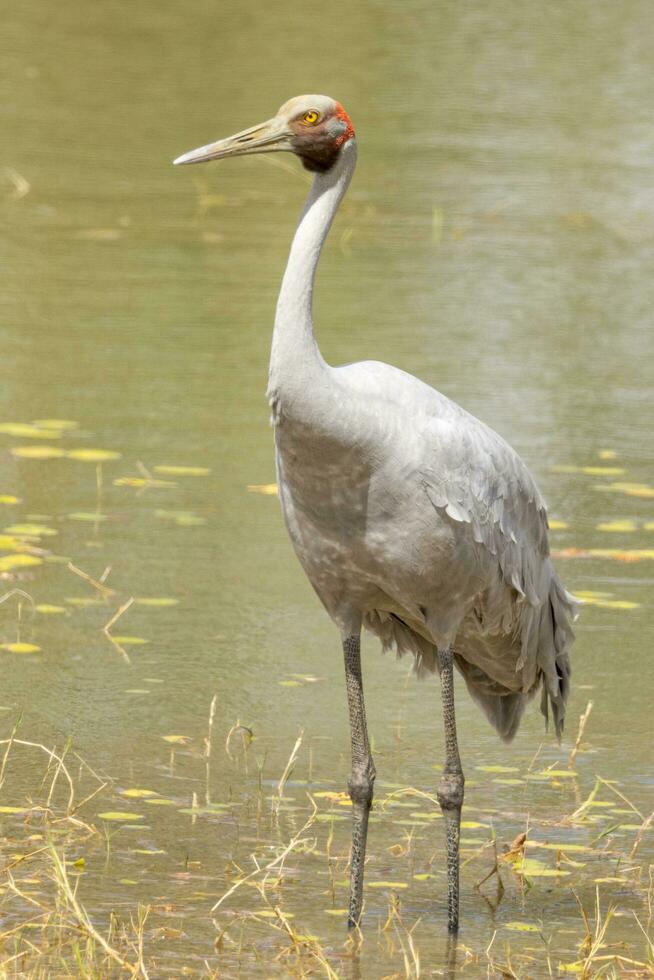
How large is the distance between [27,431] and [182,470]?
2.67ft

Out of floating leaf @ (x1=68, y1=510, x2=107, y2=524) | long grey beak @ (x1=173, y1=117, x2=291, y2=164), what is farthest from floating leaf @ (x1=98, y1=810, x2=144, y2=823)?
floating leaf @ (x1=68, y1=510, x2=107, y2=524)

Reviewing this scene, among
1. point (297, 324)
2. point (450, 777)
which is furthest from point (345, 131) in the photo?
point (450, 777)

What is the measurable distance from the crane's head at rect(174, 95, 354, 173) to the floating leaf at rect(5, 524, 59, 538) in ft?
9.75

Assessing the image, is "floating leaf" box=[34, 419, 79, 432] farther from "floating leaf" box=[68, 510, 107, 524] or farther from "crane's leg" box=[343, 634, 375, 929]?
"crane's leg" box=[343, 634, 375, 929]

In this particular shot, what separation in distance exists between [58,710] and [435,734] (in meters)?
1.12

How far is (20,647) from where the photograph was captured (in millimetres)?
6965

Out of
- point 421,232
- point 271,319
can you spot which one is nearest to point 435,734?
point 271,319

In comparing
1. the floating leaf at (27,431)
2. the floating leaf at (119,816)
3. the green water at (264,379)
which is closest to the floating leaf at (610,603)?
the green water at (264,379)

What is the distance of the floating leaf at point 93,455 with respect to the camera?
29.5ft

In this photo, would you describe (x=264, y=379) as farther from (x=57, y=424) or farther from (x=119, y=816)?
(x=119, y=816)

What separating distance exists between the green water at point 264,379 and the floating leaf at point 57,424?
0.28ft

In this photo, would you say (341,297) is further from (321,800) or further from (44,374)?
(321,800)

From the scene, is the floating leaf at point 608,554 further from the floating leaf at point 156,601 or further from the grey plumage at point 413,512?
the grey plumage at point 413,512

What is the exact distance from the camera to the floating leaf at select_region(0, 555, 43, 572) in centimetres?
764
